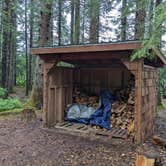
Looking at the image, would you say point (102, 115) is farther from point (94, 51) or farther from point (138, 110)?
point (94, 51)

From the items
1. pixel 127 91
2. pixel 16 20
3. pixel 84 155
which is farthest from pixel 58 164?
pixel 16 20

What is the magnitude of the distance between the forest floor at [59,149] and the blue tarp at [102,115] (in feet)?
3.16

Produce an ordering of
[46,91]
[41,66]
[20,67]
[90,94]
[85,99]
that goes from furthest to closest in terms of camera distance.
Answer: [20,67]
[41,66]
[90,94]
[85,99]
[46,91]

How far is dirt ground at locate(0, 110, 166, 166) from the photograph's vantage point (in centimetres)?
436

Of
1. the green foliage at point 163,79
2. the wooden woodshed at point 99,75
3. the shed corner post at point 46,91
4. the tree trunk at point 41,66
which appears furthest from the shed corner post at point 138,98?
the green foliage at point 163,79

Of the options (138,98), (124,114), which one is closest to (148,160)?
(138,98)

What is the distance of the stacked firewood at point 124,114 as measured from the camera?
249 inches

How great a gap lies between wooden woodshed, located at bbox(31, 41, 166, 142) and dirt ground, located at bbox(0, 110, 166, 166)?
2.00 ft

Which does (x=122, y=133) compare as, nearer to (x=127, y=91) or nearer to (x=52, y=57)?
(x=127, y=91)

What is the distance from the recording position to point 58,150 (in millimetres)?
4945

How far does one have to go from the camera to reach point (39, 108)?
8844mm

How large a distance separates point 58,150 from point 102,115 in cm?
214

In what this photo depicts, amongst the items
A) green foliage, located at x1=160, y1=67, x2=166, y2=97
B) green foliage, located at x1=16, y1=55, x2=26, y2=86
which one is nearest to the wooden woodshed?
green foliage, located at x1=160, y1=67, x2=166, y2=97

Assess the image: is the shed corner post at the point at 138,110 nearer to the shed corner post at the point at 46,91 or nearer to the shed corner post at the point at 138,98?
the shed corner post at the point at 138,98
